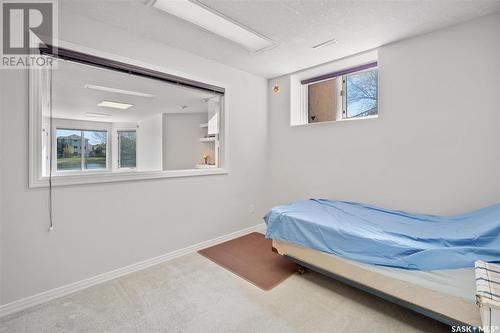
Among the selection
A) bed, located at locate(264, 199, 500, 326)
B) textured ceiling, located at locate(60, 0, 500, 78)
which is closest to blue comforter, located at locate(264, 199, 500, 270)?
bed, located at locate(264, 199, 500, 326)

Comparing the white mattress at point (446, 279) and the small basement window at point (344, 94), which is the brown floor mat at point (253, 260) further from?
the small basement window at point (344, 94)

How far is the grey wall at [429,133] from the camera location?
2084mm

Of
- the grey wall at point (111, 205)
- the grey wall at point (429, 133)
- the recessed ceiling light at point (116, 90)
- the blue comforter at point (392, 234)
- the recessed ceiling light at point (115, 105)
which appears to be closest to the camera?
the blue comforter at point (392, 234)

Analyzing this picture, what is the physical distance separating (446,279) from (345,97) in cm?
245

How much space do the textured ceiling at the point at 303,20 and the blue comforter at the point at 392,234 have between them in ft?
5.70

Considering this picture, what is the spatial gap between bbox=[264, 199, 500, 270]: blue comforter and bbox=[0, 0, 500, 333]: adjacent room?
1 cm

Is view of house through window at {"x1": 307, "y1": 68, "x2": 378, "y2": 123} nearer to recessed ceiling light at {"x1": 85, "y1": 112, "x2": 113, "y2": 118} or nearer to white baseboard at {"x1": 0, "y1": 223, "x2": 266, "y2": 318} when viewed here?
white baseboard at {"x1": 0, "y1": 223, "x2": 266, "y2": 318}

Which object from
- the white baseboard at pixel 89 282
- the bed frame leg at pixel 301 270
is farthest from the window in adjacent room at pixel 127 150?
the bed frame leg at pixel 301 270

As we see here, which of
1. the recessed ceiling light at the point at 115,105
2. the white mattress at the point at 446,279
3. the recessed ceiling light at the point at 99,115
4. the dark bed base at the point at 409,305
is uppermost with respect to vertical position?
the recessed ceiling light at the point at 115,105

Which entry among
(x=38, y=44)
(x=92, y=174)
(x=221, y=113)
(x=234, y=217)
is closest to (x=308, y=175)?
(x=234, y=217)

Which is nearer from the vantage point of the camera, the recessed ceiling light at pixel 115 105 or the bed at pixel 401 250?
the bed at pixel 401 250

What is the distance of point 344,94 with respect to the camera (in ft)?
10.6

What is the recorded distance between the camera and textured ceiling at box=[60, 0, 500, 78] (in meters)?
1.90

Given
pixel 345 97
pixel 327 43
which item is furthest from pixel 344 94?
pixel 327 43
